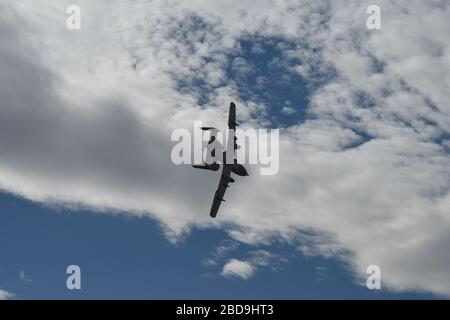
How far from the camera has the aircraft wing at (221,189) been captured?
9275 cm

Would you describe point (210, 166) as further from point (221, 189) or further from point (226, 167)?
A: point (221, 189)

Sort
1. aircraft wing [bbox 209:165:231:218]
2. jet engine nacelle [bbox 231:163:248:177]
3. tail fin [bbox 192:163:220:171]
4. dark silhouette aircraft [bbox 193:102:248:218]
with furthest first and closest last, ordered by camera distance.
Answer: aircraft wing [bbox 209:165:231:218] → jet engine nacelle [bbox 231:163:248:177] → tail fin [bbox 192:163:220:171] → dark silhouette aircraft [bbox 193:102:248:218]

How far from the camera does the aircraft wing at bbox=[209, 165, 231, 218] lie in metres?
92.8

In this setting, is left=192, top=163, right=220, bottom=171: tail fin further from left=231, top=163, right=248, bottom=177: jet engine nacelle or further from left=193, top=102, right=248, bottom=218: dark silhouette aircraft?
left=231, top=163, right=248, bottom=177: jet engine nacelle

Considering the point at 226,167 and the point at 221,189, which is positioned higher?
the point at 226,167

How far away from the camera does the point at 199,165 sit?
89.7 metres

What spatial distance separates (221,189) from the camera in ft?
311

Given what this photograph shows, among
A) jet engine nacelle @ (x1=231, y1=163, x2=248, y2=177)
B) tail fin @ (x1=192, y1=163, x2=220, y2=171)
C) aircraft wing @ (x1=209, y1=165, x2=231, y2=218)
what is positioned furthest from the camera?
aircraft wing @ (x1=209, y1=165, x2=231, y2=218)

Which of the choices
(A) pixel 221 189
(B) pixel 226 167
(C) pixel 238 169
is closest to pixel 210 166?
(B) pixel 226 167

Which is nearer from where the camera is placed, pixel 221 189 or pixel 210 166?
pixel 210 166

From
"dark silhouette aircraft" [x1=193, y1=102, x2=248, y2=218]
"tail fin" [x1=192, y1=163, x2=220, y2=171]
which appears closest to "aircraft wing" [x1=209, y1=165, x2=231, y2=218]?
"dark silhouette aircraft" [x1=193, y1=102, x2=248, y2=218]

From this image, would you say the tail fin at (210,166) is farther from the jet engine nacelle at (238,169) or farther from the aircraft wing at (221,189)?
the jet engine nacelle at (238,169)
